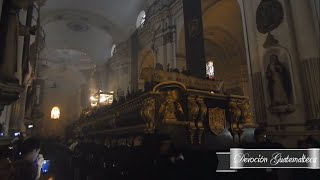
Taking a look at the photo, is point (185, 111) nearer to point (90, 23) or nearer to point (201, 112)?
point (201, 112)

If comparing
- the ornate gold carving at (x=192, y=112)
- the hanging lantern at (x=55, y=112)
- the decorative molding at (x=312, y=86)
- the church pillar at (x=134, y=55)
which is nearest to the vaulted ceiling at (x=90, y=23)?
the church pillar at (x=134, y=55)

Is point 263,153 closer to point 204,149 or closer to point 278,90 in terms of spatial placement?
point 204,149

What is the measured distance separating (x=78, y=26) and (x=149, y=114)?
18121 millimetres

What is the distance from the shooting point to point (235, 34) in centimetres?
1408

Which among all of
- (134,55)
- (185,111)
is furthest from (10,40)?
(134,55)

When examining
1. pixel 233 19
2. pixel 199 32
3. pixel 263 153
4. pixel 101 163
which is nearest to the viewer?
pixel 263 153

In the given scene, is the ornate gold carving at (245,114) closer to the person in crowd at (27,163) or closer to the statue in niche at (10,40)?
the person in crowd at (27,163)

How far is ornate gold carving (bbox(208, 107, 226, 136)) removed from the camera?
13.6 feet

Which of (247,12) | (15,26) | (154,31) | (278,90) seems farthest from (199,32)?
(154,31)

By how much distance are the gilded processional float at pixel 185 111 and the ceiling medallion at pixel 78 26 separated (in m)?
16.6

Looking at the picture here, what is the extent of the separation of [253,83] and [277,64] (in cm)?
97

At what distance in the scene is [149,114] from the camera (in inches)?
150

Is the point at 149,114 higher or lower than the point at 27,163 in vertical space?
higher

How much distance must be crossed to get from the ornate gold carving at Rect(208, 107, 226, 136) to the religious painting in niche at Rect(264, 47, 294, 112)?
9.96 ft
